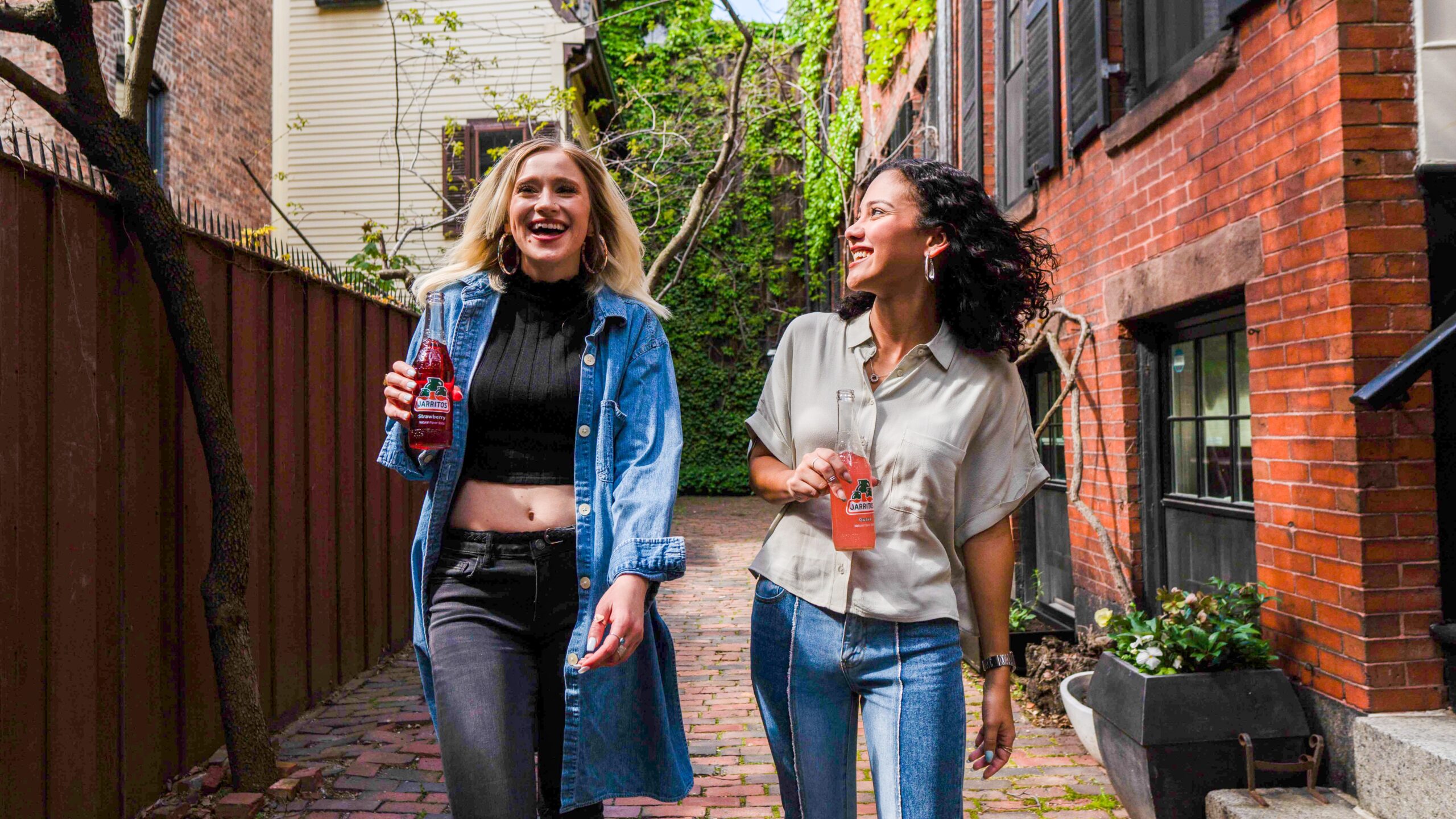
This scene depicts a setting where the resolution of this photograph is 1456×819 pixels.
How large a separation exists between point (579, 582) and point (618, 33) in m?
19.4

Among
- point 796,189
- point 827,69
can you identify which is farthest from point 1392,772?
Answer: point 796,189

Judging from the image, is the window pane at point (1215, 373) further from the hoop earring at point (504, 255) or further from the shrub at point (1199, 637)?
the hoop earring at point (504, 255)

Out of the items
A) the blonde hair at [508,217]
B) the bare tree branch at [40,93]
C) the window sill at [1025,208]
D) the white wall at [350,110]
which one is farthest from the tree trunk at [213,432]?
the white wall at [350,110]

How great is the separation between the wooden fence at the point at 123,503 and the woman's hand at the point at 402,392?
1.60 metres

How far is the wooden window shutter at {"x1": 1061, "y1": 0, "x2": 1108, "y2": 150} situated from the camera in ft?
18.9

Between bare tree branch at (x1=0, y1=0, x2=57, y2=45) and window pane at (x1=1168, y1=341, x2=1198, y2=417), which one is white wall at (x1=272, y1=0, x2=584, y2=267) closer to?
bare tree branch at (x1=0, y1=0, x2=57, y2=45)

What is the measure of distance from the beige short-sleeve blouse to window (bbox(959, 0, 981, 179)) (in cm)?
672

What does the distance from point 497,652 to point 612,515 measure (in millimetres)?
380

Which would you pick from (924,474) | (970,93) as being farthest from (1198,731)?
(970,93)

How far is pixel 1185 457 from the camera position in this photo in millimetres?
5418

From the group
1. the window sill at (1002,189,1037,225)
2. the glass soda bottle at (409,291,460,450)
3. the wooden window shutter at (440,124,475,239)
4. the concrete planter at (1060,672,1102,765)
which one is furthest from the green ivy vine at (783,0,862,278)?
the glass soda bottle at (409,291,460,450)

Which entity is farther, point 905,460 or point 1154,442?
point 1154,442

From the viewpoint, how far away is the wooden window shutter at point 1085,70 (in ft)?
18.9

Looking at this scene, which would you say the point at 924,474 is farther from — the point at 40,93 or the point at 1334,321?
the point at 40,93
